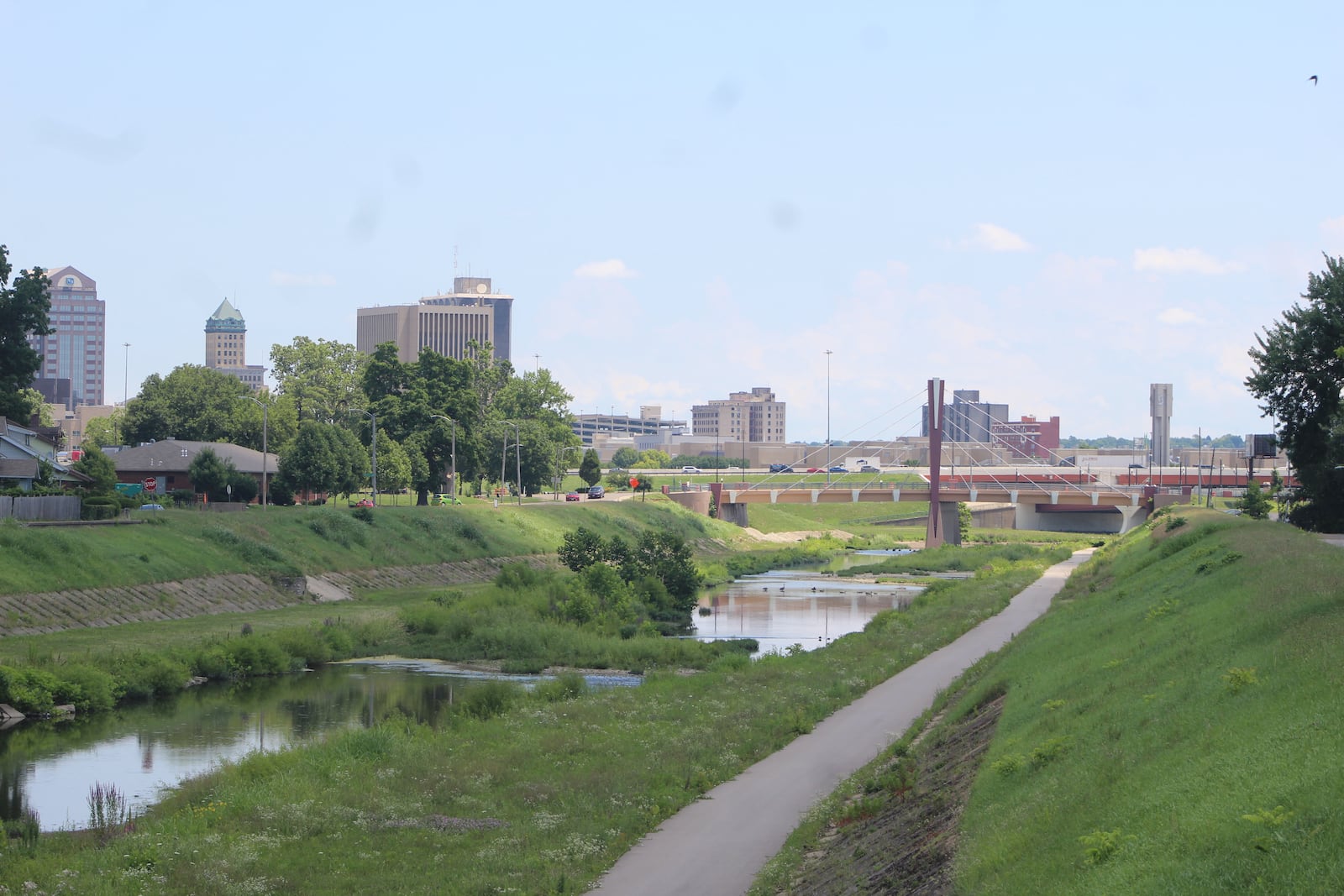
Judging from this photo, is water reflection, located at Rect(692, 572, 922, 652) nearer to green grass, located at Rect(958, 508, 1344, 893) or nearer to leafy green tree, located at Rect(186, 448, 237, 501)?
green grass, located at Rect(958, 508, 1344, 893)

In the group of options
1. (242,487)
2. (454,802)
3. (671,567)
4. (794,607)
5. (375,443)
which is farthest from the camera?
(375,443)

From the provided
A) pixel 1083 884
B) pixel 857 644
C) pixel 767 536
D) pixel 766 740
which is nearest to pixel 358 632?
pixel 857 644

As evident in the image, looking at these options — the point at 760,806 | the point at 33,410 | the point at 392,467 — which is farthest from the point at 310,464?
the point at 760,806

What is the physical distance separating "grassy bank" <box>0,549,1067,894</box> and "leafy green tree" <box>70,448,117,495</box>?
4211 centimetres

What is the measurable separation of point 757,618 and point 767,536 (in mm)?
63636

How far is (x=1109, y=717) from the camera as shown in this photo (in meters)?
15.2

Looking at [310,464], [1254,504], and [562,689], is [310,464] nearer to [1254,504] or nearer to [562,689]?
[562,689]

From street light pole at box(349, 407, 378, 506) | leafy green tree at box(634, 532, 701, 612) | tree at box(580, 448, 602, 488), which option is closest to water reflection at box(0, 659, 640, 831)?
leafy green tree at box(634, 532, 701, 612)

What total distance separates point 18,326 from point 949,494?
2846 inches

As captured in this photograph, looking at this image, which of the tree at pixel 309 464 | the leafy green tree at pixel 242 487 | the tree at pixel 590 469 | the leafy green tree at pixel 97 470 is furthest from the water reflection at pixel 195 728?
the tree at pixel 590 469

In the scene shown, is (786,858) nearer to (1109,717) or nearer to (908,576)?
(1109,717)

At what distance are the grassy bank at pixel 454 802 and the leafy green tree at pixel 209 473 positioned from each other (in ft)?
184

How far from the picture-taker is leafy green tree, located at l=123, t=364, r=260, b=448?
370 ft

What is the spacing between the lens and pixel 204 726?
3281 cm
